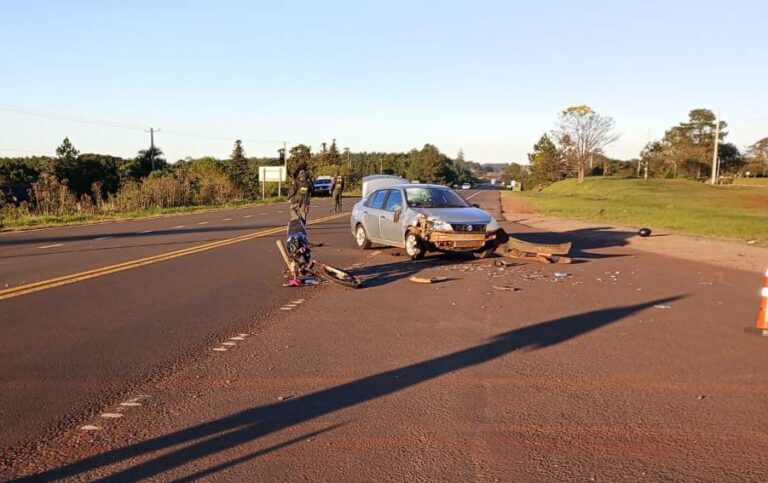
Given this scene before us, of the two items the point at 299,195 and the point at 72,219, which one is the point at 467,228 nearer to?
the point at 299,195

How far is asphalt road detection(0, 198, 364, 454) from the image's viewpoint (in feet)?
17.6

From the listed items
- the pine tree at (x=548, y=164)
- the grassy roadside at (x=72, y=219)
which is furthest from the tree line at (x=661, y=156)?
the grassy roadside at (x=72, y=219)

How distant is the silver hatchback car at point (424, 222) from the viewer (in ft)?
43.8

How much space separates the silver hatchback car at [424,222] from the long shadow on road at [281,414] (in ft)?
19.4

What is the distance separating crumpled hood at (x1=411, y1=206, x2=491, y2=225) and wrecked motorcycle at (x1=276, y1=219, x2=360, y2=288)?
3348 mm

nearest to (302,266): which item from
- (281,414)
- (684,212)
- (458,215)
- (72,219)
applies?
(458,215)

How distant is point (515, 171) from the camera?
627 ft

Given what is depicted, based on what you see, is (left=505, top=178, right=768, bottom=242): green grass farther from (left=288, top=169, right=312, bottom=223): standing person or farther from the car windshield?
(left=288, top=169, right=312, bottom=223): standing person

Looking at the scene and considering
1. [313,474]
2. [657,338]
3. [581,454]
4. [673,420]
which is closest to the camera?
[313,474]

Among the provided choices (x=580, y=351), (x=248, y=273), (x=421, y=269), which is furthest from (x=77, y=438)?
(x=421, y=269)

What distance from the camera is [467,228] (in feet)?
44.0

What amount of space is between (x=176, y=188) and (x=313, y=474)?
39.0 metres

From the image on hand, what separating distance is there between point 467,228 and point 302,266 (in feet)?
13.1

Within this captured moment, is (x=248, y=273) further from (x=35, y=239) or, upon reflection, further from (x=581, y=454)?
(x=35, y=239)
